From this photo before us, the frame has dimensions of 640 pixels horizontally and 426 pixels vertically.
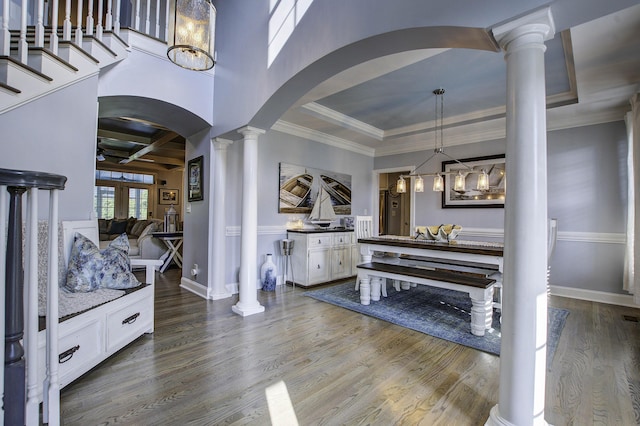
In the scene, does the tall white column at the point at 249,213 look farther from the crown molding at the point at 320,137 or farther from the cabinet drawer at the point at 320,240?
the crown molding at the point at 320,137

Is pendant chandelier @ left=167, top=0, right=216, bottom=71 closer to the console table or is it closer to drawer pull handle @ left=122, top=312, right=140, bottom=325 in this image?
drawer pull handle @ left=122, top=312, right=140, bottom=325

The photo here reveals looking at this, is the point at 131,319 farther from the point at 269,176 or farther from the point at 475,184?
the point at 475,184

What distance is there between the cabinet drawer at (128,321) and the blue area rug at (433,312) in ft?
6.29

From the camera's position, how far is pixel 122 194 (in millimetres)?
9352

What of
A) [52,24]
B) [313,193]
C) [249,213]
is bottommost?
[249,213]

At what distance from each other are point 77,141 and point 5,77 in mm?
637

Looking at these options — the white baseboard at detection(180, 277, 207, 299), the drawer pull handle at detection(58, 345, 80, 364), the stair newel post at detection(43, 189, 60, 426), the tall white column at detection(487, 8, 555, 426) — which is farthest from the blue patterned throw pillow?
the tall white column at detection(487, 8, 555, 426)

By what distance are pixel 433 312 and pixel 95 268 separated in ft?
10.5

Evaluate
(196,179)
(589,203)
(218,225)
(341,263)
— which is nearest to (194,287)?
(218,225)

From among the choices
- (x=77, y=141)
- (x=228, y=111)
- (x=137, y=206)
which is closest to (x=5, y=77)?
(x=77, y=141)

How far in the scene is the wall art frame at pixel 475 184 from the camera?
4586mm

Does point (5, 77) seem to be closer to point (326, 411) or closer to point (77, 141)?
point (77, 141)

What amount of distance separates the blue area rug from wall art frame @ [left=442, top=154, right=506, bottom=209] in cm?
160

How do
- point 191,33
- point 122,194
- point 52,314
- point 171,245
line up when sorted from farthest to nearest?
point 122,194 → point 171,245 → point 191,33 → point 52,314
